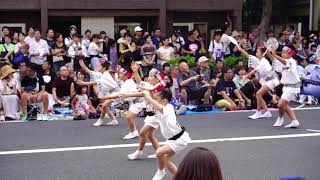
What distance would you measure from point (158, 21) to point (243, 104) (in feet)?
24.7

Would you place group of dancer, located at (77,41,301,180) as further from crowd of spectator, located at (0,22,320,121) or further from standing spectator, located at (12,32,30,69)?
standing spectator, located at (12,32,30,69)

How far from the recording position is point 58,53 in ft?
49.1

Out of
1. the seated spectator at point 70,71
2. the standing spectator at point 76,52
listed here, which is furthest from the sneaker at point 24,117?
the standing spectator at point 76,52

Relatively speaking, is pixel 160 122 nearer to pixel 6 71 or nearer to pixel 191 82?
pixel 6 71


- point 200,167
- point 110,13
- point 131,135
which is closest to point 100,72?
point 131,135

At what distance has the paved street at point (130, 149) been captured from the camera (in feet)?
25.6

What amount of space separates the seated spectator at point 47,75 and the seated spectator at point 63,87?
18cm

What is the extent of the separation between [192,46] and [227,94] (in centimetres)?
265

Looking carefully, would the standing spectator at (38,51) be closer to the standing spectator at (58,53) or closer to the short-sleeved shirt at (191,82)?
the standing spectator at (58,53)

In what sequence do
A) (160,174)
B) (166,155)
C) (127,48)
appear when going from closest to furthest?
(166,155) < (160,174) < (127,48)

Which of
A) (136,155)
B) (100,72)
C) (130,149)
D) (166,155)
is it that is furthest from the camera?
(100,72)

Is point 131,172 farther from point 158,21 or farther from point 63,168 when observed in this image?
point 158,21

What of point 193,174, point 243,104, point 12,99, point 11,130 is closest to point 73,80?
point 12,99

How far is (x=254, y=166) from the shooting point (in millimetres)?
8125
